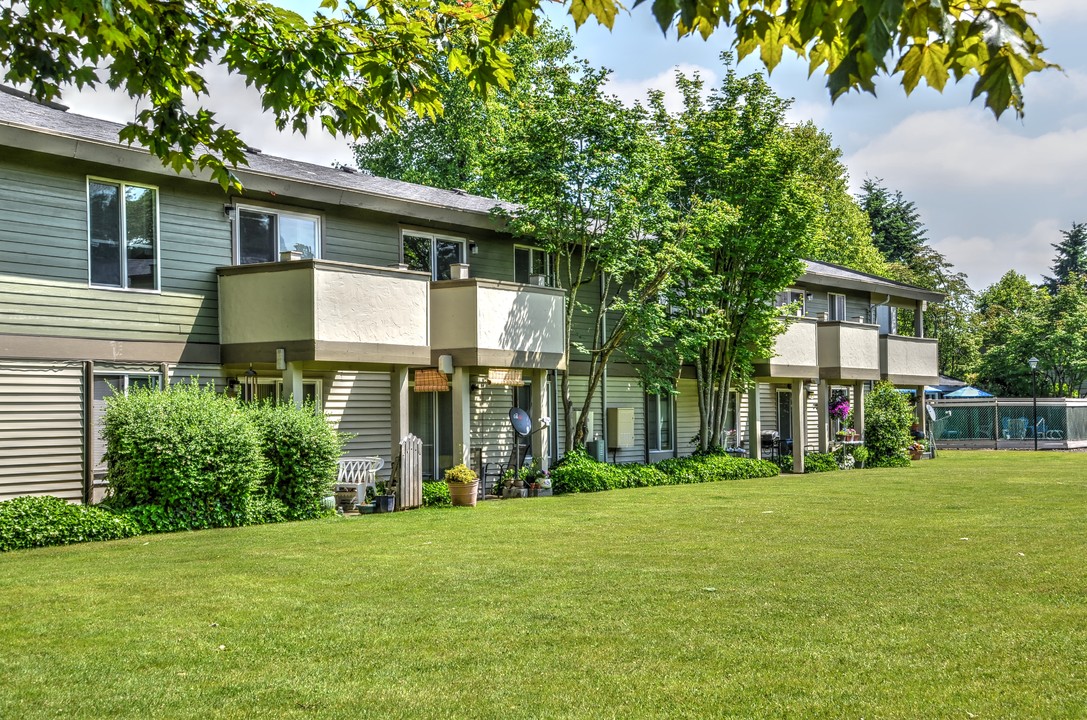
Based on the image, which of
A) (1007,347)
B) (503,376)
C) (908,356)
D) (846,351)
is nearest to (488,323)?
(503,376)

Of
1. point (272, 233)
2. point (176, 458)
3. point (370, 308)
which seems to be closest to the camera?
point (176, 458)

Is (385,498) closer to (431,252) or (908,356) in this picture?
(431,252)

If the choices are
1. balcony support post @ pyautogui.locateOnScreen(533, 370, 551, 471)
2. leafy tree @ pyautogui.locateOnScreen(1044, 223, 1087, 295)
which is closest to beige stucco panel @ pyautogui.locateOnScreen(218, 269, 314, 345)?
balcony support post @ pyautogui.locateOnScreen(533, 370, 551, 471)

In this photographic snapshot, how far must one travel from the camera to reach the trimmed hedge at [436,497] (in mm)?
18703

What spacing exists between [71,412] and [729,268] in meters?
16.6

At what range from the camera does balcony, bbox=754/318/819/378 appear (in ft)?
96.9

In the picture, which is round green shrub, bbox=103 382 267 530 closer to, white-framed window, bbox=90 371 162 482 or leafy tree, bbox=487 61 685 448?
white-framed window, bbox=90 371 162 482

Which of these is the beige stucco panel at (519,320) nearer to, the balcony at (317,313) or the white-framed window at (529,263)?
the balcony at (317,313)

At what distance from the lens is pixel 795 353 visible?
30.2 m

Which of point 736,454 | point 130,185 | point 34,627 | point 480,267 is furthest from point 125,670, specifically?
point 736,454

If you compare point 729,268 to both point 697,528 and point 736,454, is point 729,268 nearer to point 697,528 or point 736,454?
point 736,454

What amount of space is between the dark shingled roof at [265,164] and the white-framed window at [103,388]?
351cm

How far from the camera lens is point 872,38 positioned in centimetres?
360

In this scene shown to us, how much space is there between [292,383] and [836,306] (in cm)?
2308
